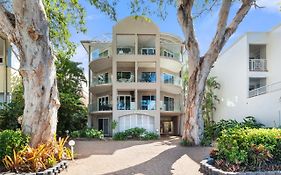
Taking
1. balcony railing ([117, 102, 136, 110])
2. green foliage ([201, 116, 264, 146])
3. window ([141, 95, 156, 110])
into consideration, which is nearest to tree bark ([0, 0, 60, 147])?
green foliage ([201, 116, 264, 146])

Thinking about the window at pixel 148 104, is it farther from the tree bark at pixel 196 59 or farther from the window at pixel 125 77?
the tree bark at pixel 196 59

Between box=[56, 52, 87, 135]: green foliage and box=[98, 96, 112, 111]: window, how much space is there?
201 cm

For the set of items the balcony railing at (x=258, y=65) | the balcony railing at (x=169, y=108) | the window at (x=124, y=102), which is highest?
the balcony railing at (x=258, y=65)

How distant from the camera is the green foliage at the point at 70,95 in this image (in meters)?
25.6

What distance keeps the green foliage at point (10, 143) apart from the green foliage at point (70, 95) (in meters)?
13.0

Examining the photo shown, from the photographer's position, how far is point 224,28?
17.9 m

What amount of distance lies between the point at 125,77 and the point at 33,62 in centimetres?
1934

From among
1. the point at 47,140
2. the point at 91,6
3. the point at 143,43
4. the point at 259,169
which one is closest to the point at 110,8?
the point at 91,6

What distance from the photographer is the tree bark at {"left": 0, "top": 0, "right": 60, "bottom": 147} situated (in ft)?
38.1

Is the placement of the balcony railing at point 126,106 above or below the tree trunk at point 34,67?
below

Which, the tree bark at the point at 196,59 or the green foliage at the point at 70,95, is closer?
the tree bark at the point at 196,59

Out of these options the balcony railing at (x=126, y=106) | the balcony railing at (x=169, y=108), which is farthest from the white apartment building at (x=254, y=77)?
the balcony railing at (x=126, y=106)

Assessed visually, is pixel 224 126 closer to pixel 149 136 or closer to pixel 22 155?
pixel 149 136

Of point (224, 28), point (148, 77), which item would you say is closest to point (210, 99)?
point (148, 77)
